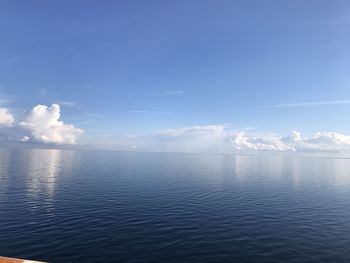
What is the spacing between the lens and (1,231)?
150 ft

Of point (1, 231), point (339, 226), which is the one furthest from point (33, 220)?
point (339, 226)

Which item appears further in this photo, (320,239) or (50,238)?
(320,239)

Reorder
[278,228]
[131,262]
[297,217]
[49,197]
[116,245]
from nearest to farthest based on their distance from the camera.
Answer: [131,262], [116,245], [278,228], [297,217], [49,197]

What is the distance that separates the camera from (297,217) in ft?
200

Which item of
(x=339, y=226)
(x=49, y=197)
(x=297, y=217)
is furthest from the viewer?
(x=49, y=197)

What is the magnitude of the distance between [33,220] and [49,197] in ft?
78.2

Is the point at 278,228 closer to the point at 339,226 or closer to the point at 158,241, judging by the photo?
the point at 339,226

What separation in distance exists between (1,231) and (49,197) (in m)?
30.0

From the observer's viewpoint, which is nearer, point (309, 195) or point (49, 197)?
point (49, 197)

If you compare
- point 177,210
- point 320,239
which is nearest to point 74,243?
point 177,210

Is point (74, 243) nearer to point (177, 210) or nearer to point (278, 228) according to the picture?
point (177, 210)

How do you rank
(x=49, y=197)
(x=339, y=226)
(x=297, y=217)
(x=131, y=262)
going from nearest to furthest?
(x=131, y=262) < (x=339, y=226) < (x=297, y=217) < (x=49, y=197)

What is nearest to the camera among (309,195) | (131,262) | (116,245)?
(131,262)

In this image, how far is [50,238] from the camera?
42656 mm
